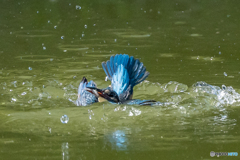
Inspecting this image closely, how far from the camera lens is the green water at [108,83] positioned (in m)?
4.12

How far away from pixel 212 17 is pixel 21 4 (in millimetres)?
4625

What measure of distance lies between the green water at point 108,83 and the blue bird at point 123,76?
208mm

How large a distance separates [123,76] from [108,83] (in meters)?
0.83

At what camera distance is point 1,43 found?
8.01 m

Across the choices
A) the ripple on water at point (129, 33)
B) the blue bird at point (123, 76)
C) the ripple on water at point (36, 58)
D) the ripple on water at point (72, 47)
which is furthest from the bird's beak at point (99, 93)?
the ripple on water at point (129, 33)

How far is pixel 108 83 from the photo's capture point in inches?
248

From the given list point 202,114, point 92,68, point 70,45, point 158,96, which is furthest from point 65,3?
point 202,114

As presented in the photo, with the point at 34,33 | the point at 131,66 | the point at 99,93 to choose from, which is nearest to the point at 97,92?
the point at 99,93

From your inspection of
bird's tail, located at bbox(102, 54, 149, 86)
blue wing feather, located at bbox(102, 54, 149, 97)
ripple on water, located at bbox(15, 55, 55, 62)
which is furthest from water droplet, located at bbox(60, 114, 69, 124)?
ripple on water, located at bbox(15, 55, 55, 62)

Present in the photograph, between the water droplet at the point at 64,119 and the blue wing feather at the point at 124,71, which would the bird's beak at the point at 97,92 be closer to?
the blue wing feather at the point at 124,71

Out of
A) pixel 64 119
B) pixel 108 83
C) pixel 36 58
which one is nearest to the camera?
pixel 64 119

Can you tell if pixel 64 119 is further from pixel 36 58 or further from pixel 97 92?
pixel 36 58

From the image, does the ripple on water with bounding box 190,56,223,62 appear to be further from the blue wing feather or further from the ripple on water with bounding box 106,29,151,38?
the blue wing feather

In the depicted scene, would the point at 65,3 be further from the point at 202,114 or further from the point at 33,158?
the point at 33,158
